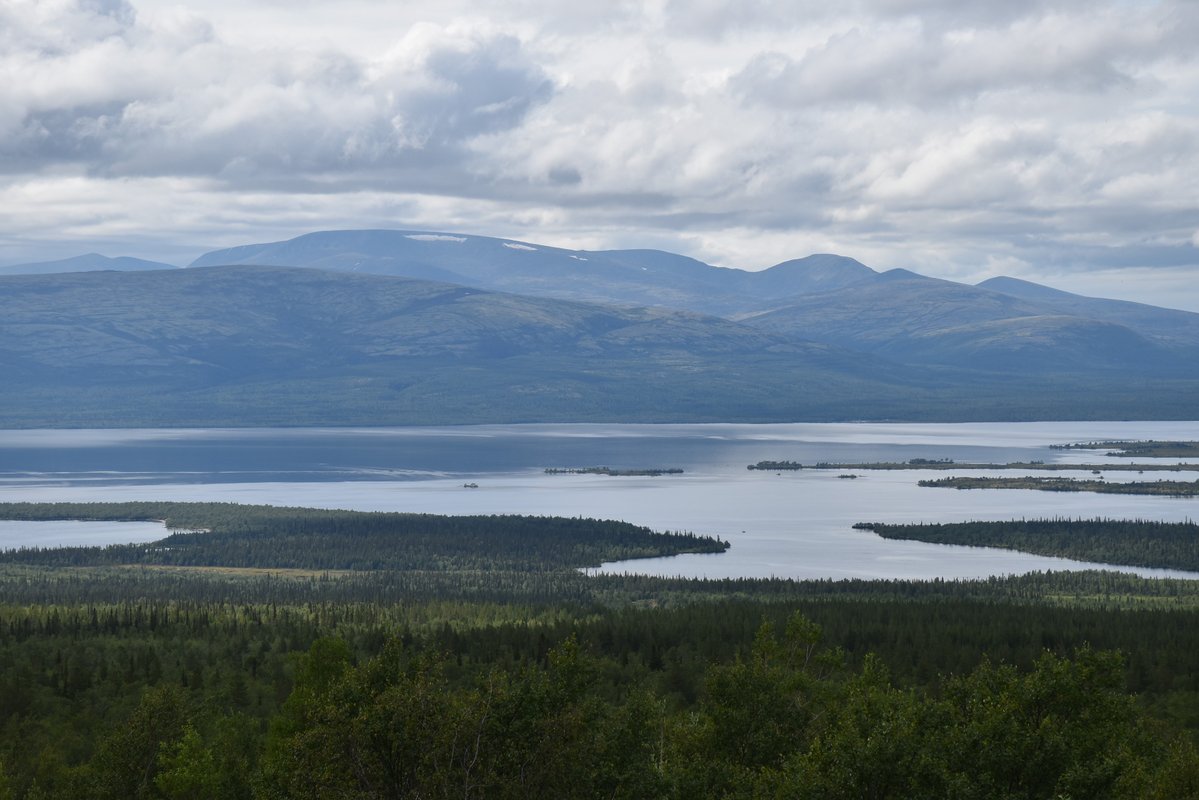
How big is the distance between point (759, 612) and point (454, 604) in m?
35.6

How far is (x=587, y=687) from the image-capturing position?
190ft

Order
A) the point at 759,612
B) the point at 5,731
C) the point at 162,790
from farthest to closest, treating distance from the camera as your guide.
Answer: the point at 759,612
the point at 5,731
the point at 162,790

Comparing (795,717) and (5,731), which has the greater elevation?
(795,717)

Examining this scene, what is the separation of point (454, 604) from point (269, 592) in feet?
89.1

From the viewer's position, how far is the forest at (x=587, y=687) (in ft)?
148

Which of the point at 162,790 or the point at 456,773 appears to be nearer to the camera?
the point at 456,773

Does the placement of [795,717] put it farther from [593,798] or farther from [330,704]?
[330,704]

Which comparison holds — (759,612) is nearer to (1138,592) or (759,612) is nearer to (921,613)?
(921,613)

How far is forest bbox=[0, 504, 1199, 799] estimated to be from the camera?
1781 inches

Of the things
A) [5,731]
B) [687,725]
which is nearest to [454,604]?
[5,731]

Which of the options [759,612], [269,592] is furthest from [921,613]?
[269,592]

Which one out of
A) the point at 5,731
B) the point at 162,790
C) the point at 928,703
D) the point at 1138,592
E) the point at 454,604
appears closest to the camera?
the point at 928,703

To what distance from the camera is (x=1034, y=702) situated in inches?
2104

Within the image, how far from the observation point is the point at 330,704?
145 feet
